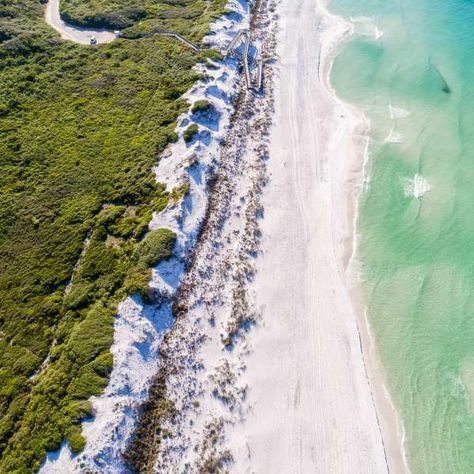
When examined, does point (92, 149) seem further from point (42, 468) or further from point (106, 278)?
point (42, 468)

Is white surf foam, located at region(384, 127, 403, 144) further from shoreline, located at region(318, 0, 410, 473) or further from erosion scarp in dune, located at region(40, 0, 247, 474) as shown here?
erosion scarp in dune, located at region(40, 0, 247, 474)

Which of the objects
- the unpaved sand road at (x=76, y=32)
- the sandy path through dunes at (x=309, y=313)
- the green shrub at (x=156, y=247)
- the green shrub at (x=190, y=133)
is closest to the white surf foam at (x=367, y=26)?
the sandy path through dunes at (x=309, y=313)

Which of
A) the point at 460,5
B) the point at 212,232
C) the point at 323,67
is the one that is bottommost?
the point at 212,232

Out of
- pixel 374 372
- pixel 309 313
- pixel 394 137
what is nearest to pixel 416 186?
pixel 394 137

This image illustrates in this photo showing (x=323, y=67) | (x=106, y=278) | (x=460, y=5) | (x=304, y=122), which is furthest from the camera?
(x=460, y=5)

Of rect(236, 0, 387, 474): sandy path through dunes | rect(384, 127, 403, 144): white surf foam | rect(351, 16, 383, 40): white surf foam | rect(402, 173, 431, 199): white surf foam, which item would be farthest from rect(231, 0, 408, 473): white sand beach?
rect(351, 16, 383, 40): white surf foam

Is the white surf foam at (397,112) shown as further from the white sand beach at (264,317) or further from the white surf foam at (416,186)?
the white surf foam at (416,186)

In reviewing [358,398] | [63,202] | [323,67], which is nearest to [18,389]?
[63,202]
